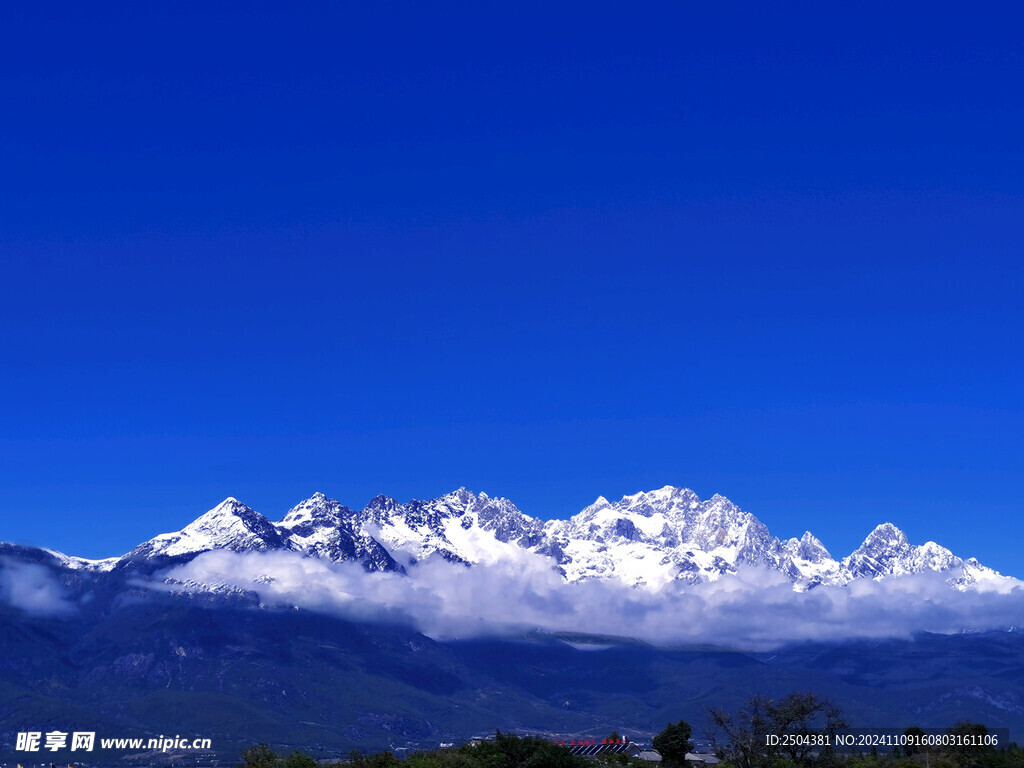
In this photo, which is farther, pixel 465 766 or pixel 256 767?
pixel 465 766

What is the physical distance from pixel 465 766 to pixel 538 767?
13.1 m

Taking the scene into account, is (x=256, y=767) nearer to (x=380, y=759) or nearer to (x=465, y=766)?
(x=380, y=759)

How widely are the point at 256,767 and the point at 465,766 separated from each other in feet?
117

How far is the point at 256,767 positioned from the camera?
179 metres

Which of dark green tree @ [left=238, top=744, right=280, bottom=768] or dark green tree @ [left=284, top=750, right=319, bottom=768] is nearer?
dark green tree @ [left=238, top=744, right=280, bottom=768]

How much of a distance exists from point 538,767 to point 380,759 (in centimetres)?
2829

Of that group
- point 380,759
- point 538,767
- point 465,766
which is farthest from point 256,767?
point 538,767

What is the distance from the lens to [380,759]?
613 ft

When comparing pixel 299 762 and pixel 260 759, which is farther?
pixel 299 762

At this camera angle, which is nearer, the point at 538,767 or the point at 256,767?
the point at 256,767

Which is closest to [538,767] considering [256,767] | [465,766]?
[465,766]

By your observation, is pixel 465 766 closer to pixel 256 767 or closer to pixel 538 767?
pixel 538 767

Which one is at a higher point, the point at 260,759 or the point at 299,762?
the point at 260,759

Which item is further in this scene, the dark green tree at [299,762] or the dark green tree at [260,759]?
the dark green tree at [299,762]
